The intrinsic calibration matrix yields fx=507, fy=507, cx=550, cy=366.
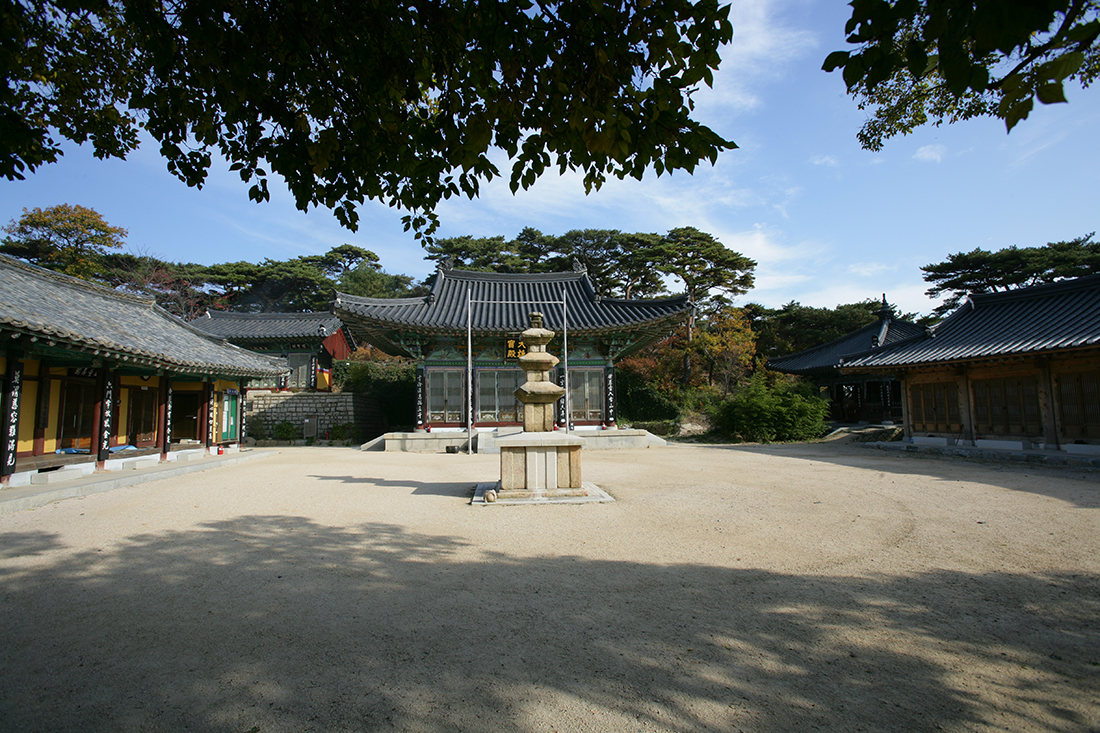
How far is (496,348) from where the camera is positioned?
58.9 feet

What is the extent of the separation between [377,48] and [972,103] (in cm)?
565

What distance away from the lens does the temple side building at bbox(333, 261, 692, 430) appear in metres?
17.0

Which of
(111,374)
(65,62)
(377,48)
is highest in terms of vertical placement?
(65,62)

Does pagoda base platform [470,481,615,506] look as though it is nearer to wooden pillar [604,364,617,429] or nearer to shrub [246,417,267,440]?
wooden pillar [604,364,617,429]

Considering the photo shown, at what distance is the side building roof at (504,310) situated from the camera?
16547 millimetres

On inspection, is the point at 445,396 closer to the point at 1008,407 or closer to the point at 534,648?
the point at 534,648

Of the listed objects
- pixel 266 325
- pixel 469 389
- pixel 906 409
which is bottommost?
pixel 906 409

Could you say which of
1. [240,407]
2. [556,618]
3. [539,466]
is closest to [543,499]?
[539,466]

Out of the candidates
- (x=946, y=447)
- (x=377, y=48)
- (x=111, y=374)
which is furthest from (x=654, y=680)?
(x=946, y=447)

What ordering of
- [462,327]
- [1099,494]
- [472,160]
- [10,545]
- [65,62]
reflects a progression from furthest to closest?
[462,327] → [1099,494] → [10,545] → [65,62] → [472,160]

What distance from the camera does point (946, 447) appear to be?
1316 cm

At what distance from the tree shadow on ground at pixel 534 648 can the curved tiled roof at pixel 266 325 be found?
68.8 ft

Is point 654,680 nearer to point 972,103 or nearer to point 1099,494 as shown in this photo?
point 972,103

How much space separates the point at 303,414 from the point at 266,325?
7.46 metres
